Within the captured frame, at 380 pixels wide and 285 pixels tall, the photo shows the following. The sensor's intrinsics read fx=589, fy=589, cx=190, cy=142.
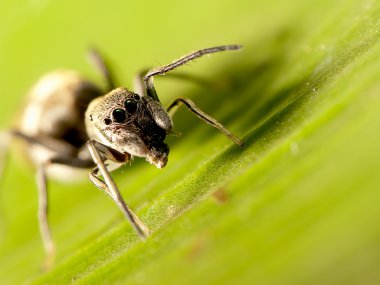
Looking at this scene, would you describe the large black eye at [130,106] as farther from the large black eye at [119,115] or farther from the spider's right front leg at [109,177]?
the spider's right front leg at [109,177]

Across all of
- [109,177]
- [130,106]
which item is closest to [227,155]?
[109,177]

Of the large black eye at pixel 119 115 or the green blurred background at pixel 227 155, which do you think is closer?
the green blurred background at pixel 227 155

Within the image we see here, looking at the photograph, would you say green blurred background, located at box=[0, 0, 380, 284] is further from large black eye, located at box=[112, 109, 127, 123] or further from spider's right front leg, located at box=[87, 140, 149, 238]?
large black eye, located at box=[112, 109, 127, 123]

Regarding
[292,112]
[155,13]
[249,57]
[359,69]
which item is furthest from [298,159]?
[155,13]

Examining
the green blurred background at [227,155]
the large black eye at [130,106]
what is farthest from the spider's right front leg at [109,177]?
the large black eye at [130,106]

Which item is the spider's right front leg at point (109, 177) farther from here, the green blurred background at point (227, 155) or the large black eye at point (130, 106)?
the large black eye at point (130, 106)

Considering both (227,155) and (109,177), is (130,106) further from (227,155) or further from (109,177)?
(227,155)

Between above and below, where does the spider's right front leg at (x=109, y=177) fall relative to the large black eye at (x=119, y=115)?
below
